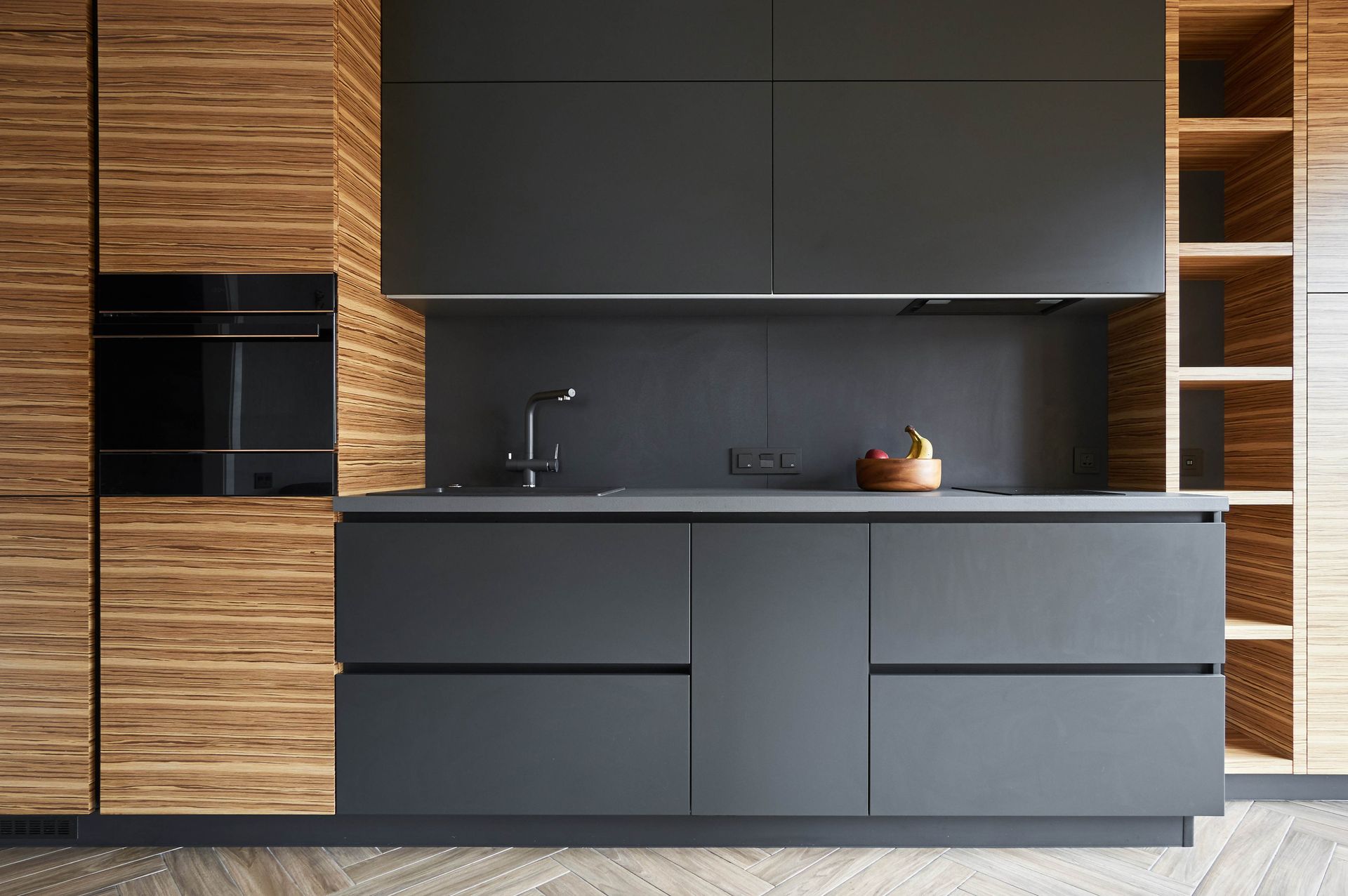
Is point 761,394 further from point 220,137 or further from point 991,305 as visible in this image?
point 220,137

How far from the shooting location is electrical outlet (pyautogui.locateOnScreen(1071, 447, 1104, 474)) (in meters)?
2.29

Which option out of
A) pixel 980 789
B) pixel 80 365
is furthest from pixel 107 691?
pixel 980 789

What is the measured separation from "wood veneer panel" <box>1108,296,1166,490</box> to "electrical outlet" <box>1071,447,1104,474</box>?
0.03 m

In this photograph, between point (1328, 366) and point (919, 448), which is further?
point (919, 448)

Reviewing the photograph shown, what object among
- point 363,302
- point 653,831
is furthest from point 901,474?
point 363,302

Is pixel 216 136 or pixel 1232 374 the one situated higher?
pixel 216 136

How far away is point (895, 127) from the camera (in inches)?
76.5

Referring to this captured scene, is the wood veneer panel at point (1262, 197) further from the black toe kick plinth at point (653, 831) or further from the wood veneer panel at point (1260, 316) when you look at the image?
the black toe kick plinth at point (653, 831)

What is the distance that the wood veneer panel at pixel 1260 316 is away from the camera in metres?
2.03

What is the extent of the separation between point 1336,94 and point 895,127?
1.20 meters

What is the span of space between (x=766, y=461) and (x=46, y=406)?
1854mm

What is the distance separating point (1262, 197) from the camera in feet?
7.00

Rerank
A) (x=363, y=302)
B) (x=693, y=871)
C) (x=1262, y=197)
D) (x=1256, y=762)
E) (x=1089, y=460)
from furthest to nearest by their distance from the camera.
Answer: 1. (x=1089, y=460)
2. (x=1262, y=197)
3. (x=1256, y=762)
4. (x=363, y=302)
5. (x=693, y=871)

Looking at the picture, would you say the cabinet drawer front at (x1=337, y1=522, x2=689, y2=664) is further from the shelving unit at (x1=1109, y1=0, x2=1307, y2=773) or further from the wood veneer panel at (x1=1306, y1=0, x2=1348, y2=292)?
the wood veneer panel at (x1=1306, y1=0, x2=1348, y2=292)
